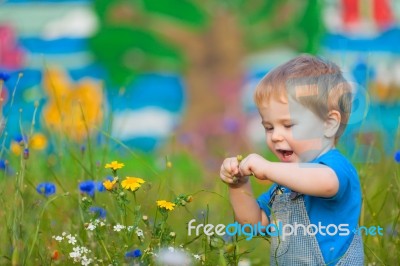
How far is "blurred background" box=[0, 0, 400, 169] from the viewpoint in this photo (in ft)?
21.5

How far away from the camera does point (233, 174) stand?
2396 millimetres

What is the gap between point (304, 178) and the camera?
2260 millimetres

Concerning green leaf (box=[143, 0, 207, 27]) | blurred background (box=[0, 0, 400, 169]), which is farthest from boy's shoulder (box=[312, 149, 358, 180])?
green leaf (box=[143, 0, 207, 27])

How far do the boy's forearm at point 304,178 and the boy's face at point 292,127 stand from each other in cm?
11

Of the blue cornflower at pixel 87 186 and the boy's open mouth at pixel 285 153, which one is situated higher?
the blue cornflower at pixel 87 186

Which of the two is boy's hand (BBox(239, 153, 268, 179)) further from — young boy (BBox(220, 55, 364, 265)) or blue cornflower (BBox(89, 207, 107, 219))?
blue cornflower (BBox(89, 207, 107, 219))

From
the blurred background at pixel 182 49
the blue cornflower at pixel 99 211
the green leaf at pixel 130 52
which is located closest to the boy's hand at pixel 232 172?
the blue cornflower at pixel 99 211

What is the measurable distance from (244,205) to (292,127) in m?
0.29

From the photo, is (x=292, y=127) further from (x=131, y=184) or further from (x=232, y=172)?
(x=131, y=184)

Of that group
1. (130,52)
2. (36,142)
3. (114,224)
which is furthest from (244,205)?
(130,52)

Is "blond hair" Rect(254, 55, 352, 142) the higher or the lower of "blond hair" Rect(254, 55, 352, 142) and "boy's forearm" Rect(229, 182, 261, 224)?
the higher

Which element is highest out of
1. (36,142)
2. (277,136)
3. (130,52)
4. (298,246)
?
(130,52)

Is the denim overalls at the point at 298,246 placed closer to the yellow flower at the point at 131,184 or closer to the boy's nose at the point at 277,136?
the boy's nose at the point at 277,136

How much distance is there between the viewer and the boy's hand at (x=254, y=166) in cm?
228
